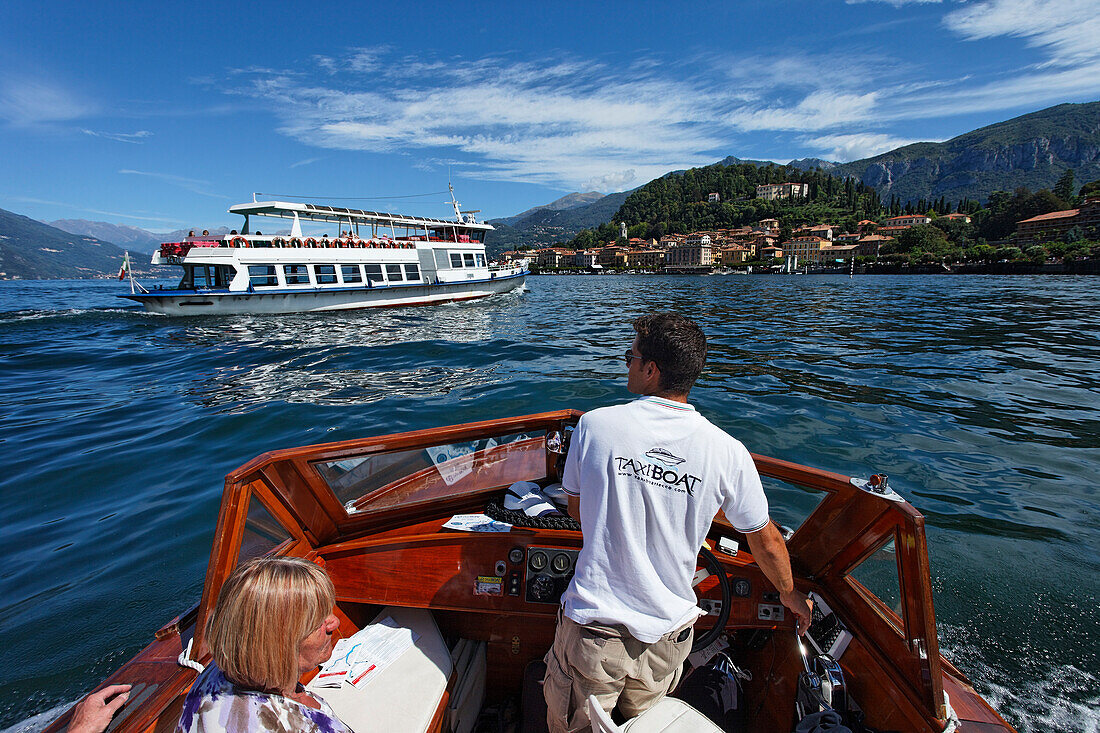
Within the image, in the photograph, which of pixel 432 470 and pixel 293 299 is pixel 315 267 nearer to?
pixel 293 299

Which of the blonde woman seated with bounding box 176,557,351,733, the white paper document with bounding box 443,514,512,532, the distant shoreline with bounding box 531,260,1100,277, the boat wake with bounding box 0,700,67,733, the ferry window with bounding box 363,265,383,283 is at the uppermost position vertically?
the ferry window with bounding box 363,265,383,283

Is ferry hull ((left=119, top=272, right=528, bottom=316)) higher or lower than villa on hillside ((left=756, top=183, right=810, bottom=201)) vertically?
lower

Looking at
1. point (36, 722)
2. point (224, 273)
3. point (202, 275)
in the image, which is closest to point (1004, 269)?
point (224, 273)

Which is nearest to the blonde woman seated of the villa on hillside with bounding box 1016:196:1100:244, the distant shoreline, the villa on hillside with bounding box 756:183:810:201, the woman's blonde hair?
the woman's blonde hair

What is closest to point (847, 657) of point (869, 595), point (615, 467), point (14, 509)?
point (869, 595)

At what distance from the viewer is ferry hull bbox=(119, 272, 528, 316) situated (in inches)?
918

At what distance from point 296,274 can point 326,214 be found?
14.6 ft

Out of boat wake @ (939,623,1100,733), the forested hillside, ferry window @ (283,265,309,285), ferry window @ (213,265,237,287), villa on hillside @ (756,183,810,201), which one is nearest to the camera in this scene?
boat wake @ (939,623,1100,733)

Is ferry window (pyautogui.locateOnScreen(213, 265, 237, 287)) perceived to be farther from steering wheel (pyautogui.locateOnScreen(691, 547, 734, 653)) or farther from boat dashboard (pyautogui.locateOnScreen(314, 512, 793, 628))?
steering wheel (pyautogui.locateOnScreen(691, 547, 734, 653))

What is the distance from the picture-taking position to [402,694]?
2.43m

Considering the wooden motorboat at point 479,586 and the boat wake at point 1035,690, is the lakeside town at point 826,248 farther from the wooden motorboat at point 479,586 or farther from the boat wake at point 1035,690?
the boat wake at point 1035,690

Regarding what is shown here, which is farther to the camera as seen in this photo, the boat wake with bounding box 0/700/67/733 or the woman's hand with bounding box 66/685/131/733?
the boat wake with bounding box 0/700/67/733

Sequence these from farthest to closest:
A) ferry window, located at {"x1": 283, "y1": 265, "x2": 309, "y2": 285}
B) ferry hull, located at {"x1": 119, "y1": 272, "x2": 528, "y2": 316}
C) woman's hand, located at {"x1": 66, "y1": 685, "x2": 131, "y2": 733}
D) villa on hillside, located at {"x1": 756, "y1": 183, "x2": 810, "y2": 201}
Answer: villa on hillside, located at {"x1": 756, "y1": 183, "x2": 810, "y2": 201}, ferry window, located at {"x1": 283, "y1": 265, "x2": 309, "y2": 285}, ferry hull, located at {"x1": 119, "y1": 272, "x2": 528, "y2": 316}, woman's hand, located at {"x1": 66, "y1": 685, "x2": 131, "y2": 733}

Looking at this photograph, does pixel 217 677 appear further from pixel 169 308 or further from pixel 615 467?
pixel 169 308
